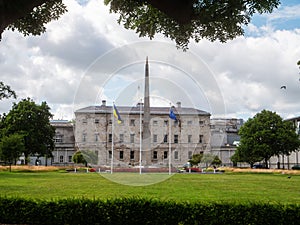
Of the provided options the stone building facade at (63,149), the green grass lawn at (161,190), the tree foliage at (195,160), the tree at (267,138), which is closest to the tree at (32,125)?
the tree foliage at (195,160)

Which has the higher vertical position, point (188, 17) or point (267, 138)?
point (188, 17)

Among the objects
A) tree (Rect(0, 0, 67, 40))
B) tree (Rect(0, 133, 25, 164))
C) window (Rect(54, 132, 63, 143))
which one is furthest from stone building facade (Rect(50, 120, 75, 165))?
tree (Rect(0, 0, 67, 40))

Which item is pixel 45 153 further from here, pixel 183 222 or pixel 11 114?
pixel 183 222

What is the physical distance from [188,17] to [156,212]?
440 cm

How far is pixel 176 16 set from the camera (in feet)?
22.5

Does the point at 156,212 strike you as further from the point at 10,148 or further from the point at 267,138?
the point at 267,138

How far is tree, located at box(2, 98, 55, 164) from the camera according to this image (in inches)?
2008

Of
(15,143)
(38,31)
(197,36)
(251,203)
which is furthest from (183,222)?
(15,143)

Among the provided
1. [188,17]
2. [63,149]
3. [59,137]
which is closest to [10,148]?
[188,17]

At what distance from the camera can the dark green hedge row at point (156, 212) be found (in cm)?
852

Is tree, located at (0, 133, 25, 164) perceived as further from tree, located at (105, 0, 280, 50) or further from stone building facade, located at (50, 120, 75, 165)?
stone building facade, located at (50, 120, 75, 165)

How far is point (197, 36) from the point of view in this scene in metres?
9.24

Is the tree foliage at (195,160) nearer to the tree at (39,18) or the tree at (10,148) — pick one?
the tree at (10,148)

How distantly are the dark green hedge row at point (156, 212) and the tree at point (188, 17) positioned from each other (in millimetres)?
3993
